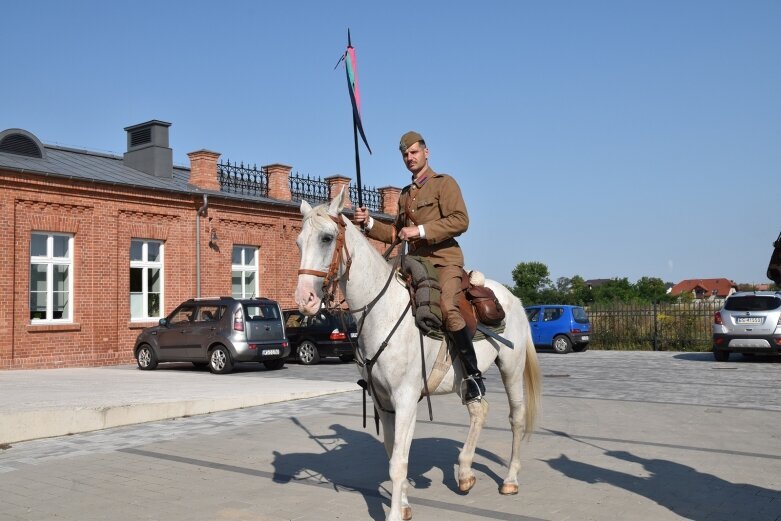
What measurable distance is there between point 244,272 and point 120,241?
17.9 feet

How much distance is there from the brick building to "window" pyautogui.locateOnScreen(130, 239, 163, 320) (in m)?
0.03

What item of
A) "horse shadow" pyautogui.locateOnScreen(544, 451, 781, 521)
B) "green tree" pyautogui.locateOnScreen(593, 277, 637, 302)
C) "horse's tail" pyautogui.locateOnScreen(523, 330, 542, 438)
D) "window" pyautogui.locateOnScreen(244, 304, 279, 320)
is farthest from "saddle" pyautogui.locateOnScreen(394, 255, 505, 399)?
"green tree" pyautogui.locateOnScreen(593, 277, 637, 302)

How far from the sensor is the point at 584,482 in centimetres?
653

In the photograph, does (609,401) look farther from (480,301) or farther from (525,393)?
(480,301)

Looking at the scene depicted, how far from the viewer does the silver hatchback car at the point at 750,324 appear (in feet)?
65.9

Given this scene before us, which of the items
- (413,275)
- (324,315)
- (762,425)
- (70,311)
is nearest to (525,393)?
(413,275)

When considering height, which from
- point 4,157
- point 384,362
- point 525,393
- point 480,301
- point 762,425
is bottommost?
point 762,425

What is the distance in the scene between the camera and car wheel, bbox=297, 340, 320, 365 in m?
21.6

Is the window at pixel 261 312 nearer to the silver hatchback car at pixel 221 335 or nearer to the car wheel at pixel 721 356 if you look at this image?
the silver hatchback car at pixel 221 335

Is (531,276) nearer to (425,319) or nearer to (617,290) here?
(617,290)

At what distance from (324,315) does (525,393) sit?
1529 cm

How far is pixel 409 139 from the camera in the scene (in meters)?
6.00

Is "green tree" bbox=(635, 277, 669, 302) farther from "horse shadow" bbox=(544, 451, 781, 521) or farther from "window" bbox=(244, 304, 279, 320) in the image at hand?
"horse shadow" bbox=(544, 451, 781, 521)

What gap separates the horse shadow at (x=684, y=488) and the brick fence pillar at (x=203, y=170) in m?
21.6
